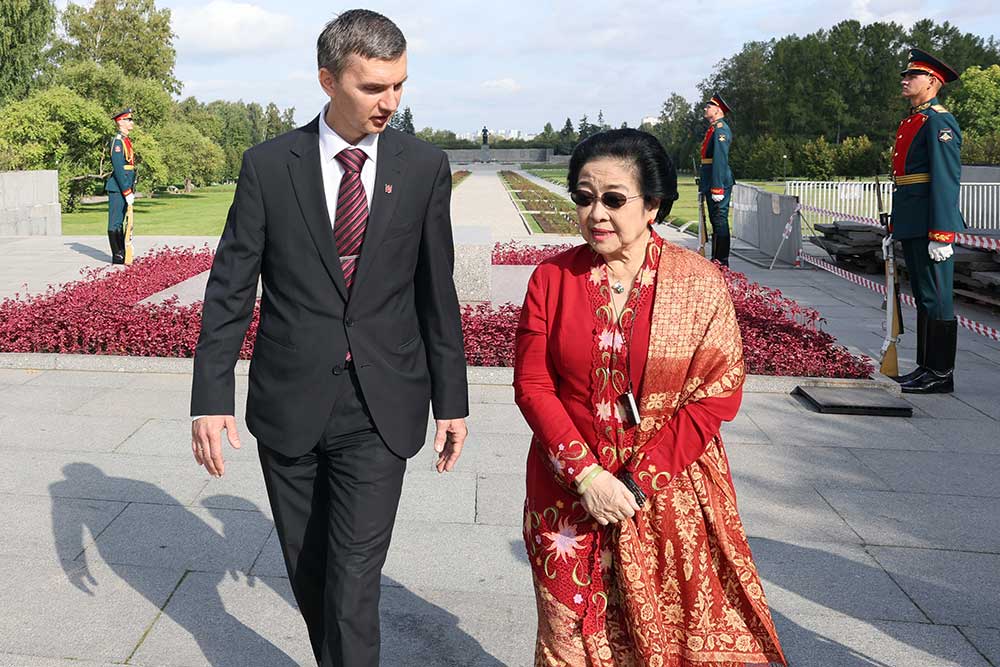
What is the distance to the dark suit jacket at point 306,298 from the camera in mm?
2641

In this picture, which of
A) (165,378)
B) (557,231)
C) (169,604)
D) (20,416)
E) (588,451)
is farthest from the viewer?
(557,231)

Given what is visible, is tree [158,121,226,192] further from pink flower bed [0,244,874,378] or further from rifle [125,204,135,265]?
pink flower bed [0,244,874,378]

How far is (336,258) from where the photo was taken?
8.63ft

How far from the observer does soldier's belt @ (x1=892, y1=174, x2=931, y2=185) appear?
Answer: 6.71 m

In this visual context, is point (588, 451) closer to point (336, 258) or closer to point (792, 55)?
point (336, 258)

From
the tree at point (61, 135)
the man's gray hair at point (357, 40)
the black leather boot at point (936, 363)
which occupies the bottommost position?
the black leather boot at point (936, 363)

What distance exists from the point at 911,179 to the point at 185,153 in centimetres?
3464

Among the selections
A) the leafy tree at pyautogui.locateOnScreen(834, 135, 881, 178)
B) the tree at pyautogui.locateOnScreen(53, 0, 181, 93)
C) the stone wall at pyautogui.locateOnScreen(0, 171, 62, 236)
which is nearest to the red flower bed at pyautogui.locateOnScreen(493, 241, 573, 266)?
the stone wall at pyautogui.locateOnScreen(0, 171, 62, 236)

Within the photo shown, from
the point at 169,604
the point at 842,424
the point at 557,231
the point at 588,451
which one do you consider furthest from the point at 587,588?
the point at 557,231

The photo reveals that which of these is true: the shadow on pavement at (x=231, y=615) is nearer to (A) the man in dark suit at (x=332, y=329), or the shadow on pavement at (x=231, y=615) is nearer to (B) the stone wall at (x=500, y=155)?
(A) the man in dark suit at (x=332, y=329)

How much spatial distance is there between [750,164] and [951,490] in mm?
56661

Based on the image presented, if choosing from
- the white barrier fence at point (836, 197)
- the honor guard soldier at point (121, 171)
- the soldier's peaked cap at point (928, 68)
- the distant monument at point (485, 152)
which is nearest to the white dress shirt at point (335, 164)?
the soldier's peaked cap at point (928, 68)

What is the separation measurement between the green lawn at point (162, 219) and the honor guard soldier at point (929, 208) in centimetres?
1646

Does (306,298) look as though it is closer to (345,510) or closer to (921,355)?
(345,510)
